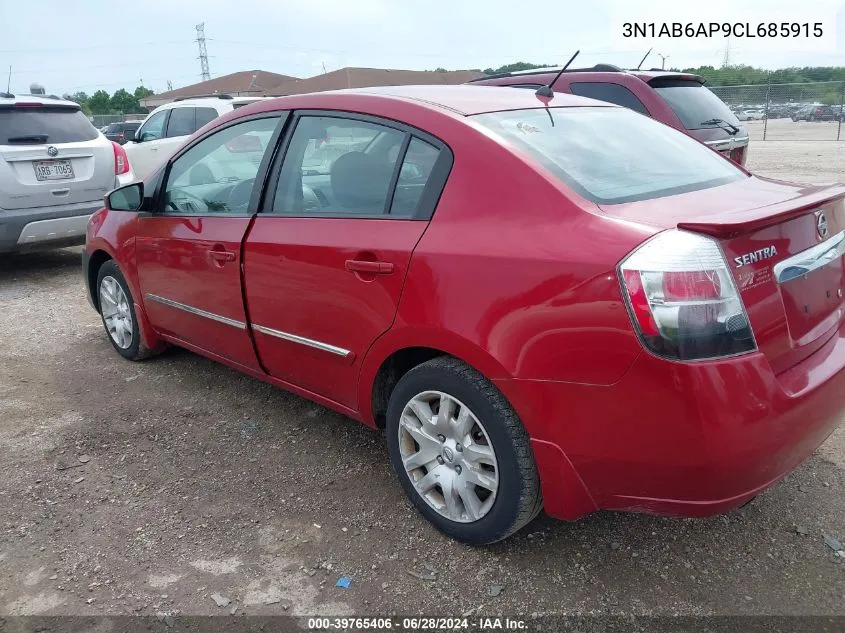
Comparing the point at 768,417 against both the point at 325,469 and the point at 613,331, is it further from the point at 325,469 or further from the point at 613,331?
the point at 325,469

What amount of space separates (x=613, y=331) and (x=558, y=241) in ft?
1.10

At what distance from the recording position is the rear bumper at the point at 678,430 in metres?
1.94

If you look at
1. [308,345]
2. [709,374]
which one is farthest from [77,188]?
[709,374]

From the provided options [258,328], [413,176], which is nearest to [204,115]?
[258,328]

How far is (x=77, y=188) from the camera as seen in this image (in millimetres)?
6934

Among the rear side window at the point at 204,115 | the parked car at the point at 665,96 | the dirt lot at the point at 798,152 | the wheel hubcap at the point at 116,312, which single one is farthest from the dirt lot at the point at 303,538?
the dirt lot at the point at 798,152

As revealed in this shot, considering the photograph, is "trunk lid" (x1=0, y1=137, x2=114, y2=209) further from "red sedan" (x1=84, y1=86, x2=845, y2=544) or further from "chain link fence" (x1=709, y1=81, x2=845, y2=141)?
"chain link fence" (x1=709, y1=81, x2=845, y2=141)

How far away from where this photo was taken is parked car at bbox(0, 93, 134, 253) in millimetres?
6457

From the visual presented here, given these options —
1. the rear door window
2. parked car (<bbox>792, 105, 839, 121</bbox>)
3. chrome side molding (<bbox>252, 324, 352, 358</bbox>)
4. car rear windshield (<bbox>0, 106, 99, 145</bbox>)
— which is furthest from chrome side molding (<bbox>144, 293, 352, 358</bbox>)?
parked car (<bbox>792, 105, 839, 121</bbox>)

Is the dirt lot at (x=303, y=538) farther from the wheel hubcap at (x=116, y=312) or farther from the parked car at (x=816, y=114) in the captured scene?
the parked car at (x=816, y=114)

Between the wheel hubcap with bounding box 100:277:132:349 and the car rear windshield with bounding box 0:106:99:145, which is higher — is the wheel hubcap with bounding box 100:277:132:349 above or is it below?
below

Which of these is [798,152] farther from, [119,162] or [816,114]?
[119,162]

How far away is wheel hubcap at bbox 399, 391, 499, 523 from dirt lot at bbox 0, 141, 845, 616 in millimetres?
184

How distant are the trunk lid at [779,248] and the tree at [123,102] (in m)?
65.2
